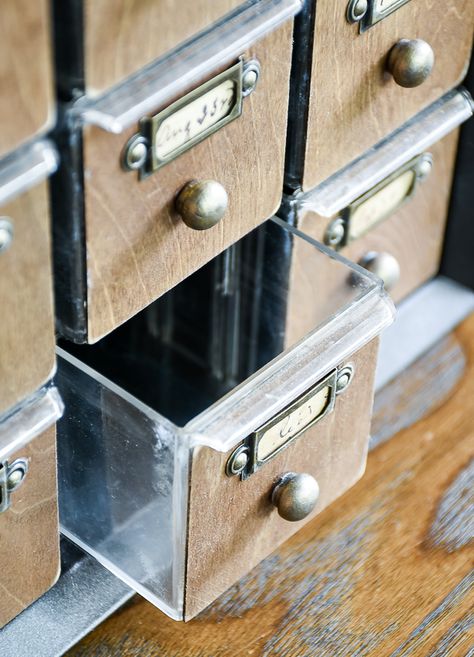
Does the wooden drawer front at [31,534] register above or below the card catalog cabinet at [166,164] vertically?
below

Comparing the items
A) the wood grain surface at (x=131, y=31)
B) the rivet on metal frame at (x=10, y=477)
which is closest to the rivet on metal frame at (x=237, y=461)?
the rivet on metal frame at (x=10, y=477)

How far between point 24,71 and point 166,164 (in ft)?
0.43

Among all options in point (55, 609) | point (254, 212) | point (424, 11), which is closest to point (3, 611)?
point (55, 609)

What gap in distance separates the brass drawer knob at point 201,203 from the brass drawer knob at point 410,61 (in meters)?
0.16

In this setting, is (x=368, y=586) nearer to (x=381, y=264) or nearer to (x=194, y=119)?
(x=381, y=264)

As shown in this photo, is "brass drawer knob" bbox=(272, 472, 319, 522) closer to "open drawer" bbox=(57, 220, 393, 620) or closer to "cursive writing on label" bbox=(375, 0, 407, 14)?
"open drawer" bbox=(57, 220, 393, 620)

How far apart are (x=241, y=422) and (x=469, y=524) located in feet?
0.82

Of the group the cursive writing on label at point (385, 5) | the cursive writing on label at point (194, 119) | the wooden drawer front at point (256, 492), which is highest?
the cursive writing on label at point (385, 5)

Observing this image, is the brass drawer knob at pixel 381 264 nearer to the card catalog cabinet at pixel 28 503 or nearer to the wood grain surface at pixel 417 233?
the wood grain surface at pixel 417 233

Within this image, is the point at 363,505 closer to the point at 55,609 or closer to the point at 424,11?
the point at 55,609

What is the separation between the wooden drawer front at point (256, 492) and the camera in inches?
30.3

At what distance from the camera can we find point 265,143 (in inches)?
30.0

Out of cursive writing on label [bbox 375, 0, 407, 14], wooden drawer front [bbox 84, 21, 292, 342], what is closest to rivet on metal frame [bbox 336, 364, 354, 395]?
wooden drawer front [bbox 84, 21, 292, 342]

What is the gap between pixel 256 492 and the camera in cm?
81
